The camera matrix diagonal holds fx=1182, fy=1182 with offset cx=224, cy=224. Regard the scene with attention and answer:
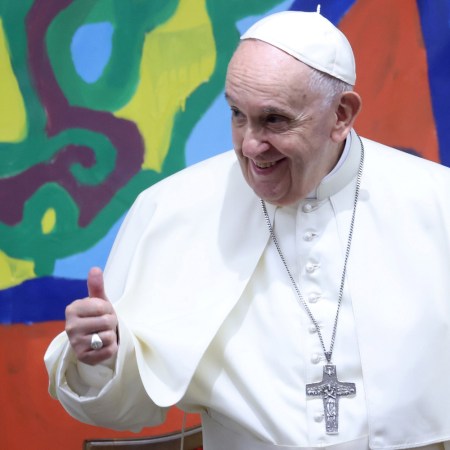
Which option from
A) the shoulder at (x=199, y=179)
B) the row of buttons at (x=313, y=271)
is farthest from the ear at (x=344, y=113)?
the shoulder at (x=199, y=179)

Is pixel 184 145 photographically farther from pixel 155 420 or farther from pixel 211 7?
pixel 155 420

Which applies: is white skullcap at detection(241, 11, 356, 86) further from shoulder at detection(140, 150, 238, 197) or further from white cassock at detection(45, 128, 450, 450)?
shoulder at detection(140, 150, 238, 197)

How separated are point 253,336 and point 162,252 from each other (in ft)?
1.28

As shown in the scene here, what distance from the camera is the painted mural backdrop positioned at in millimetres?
4629

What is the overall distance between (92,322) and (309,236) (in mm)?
828

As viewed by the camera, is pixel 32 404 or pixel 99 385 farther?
pixel 32 404

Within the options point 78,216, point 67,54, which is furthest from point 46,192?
point 67,54

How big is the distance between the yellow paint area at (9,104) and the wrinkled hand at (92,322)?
5.37 feet

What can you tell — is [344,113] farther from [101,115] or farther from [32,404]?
[32,404]

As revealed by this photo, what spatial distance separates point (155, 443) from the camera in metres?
4.19

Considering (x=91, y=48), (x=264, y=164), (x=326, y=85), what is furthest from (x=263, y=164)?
(x=91, y=48)

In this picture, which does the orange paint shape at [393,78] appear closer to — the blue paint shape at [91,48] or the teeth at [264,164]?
the blue paint shape at [91,48]

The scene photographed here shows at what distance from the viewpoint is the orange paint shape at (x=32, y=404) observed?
4633 mm

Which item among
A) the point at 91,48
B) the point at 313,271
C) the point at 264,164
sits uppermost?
the point at 91,48
